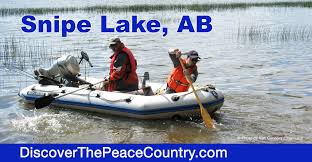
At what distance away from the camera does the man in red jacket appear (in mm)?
7891

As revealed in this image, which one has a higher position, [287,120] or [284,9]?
[284,9]

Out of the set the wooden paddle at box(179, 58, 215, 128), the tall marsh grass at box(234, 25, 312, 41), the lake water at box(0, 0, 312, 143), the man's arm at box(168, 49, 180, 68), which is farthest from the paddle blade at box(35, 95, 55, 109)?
the tall marsh grass at box(234, 25, 312, 41)

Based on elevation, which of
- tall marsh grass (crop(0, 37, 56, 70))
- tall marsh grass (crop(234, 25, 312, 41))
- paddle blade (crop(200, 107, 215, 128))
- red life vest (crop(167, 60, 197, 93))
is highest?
tall marsh grass (crop(234, 25, 312, 41))

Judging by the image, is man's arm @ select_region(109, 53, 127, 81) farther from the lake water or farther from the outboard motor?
the outboard motor

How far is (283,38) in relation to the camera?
17.2m

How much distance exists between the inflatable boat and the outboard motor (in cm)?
65

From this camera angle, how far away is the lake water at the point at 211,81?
690 centimetres

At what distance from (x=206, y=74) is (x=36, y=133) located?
5447 mm

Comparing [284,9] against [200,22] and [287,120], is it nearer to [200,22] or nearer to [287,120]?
[200,22]

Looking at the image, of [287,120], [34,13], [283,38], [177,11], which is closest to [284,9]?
[177,11]

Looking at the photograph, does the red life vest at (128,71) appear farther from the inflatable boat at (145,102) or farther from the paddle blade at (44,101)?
the paddle blade at (44,101)

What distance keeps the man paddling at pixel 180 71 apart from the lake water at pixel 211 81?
0.62 metres

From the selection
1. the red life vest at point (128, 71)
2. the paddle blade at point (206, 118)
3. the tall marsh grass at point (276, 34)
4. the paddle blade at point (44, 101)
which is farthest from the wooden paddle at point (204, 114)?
the tall marsh grass at point (276, 34)

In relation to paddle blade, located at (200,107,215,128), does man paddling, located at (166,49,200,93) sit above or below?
above
